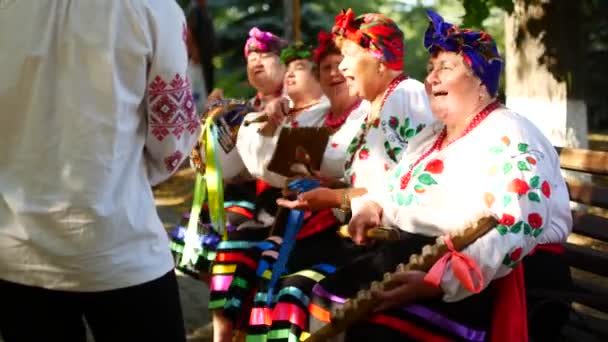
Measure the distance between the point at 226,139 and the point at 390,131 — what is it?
51.5 inches

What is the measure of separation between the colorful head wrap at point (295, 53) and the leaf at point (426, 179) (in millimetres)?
1611

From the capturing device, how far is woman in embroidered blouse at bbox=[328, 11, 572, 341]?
2.39 metres

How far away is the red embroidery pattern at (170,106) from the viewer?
2.11 meters

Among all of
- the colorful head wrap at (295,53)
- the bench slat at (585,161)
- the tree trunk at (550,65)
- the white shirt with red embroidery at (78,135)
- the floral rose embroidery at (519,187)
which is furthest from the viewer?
the tree trunk at (550,65)

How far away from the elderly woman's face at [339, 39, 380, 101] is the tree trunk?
2.81m

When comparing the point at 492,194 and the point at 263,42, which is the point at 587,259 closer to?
the point at 492,194

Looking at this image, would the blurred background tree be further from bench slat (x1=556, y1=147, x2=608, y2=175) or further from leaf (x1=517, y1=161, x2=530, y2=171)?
leaf (x1=517, y1=161, x2=530, y2=171)

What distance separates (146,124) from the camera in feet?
7.09

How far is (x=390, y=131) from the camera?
3252 mm

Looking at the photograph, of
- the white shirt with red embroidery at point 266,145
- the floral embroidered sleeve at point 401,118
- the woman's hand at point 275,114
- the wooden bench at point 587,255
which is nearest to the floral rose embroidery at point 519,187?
the wooden bench at point 587,255

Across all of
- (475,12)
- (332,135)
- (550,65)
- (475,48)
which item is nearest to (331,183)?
(332,135)

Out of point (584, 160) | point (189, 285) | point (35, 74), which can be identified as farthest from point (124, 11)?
point (189, 285)

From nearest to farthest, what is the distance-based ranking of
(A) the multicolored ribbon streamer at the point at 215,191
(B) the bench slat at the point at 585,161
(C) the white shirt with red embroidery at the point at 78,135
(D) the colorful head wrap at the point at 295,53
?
(C) the white shirt with red embroidery at the point at 78,135 < (B) the bench slat at the point at 585,161 < (A) the multicolored ribbon streamer at the point at 215,191 < (D) the colorful head wrap at the point at 295,53

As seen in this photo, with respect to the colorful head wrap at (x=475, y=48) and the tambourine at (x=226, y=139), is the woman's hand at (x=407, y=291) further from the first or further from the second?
the tambourine at (x=226, y=139)
